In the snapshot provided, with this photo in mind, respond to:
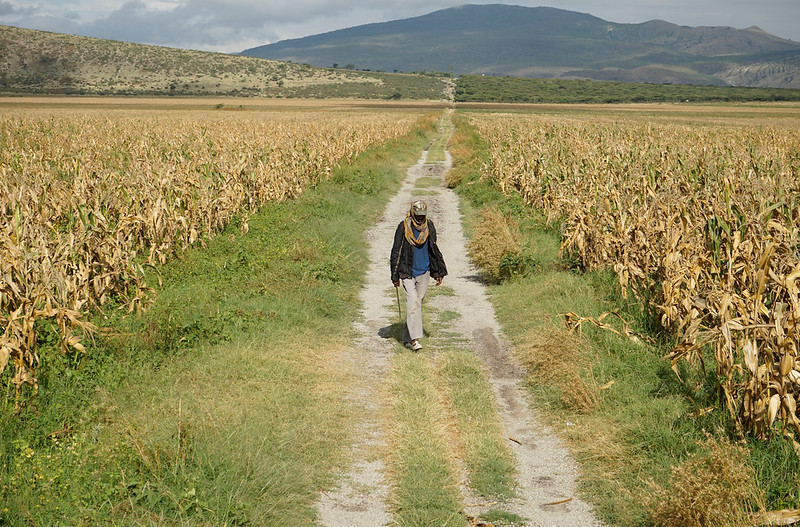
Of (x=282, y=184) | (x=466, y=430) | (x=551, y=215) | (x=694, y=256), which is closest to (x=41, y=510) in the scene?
(x=466, y=430)

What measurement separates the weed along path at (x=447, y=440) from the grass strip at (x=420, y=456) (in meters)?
0.01

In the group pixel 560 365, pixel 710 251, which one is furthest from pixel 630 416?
pixel 710 251

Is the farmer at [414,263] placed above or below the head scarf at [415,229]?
below

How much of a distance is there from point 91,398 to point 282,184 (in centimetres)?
1346

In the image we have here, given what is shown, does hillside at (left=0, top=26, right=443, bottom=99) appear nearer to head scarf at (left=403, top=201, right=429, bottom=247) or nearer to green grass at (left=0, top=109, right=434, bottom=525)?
green grass at (left=0, top=109, right=434, bottom=525)

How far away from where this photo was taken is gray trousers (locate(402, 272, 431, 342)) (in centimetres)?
983

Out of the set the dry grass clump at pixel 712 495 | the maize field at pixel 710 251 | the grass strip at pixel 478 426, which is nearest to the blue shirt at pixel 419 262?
the grass strip at pixel 478 426

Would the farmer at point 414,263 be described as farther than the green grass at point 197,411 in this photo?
Yes

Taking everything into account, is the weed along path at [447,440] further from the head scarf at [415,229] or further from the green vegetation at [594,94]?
the green vegetation at [594,94]

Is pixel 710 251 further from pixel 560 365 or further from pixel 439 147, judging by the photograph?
pixel 439 147

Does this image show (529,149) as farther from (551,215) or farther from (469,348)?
(469,348)

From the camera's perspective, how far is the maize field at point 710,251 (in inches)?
230

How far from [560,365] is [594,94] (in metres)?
169

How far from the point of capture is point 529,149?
23516 mm
